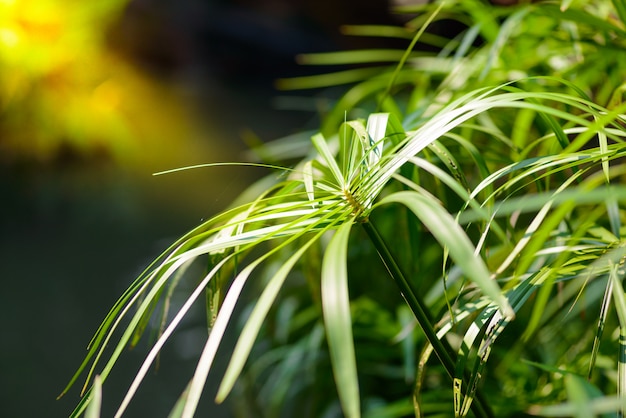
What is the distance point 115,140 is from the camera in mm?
2188

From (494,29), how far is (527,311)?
44 centimetres

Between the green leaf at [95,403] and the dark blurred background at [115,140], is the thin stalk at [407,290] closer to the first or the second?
the green leaf at [95,403]

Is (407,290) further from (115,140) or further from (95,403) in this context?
(115,140)

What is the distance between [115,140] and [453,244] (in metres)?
2.15

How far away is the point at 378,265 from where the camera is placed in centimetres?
95

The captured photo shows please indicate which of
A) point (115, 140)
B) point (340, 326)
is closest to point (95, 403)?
point (340, 326)

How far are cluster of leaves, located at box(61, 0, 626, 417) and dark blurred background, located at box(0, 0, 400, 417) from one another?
534mm

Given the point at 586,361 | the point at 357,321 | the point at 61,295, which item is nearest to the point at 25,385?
the point at 61,295

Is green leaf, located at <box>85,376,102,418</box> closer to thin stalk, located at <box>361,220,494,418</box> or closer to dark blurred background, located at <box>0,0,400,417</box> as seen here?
thin stalk, located at <box>361,220,494,418</box>

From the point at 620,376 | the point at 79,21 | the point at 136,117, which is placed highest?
the point at 79,21

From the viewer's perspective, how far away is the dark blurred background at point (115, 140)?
1399mm

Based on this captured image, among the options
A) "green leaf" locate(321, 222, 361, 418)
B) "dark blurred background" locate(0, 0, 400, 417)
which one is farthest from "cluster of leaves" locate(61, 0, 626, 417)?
"dark blurred background" locate(0, 0, 400, 417)

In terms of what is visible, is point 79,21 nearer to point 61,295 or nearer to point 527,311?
point 61,295

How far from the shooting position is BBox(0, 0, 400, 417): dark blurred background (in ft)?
4.59
